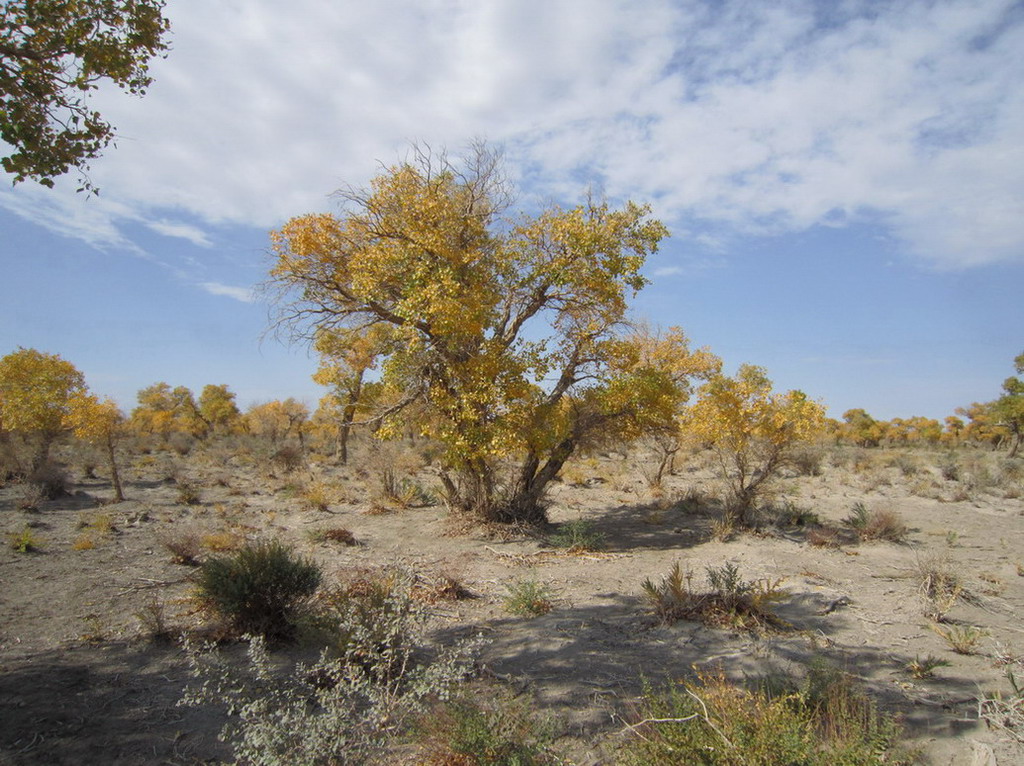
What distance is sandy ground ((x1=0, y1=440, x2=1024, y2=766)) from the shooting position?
170 inches

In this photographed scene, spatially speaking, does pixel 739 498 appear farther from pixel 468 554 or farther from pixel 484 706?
pixel 484 706

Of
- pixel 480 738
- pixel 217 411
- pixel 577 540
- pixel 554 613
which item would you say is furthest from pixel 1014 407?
pixel 217 411

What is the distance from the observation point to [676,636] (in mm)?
6074

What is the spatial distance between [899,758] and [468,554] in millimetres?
7594

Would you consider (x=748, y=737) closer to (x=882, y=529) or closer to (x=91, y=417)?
(x=882, y=529)

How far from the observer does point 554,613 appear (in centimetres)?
707

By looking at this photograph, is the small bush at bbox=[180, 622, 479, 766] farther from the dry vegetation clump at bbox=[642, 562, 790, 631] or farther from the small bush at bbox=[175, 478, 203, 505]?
the small bush at bbox=[175, 478, 203, 505]

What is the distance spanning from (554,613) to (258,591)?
11.3ft

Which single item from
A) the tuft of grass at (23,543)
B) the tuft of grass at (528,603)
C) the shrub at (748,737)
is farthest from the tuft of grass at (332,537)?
the shrub at (748,737)

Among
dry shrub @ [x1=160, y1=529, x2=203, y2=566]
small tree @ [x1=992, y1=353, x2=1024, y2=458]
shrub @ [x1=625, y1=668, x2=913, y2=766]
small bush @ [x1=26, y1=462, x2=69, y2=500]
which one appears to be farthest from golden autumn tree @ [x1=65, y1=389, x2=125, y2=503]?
small tree @ [x1=992, y1=353, x2=1024, y2=458]

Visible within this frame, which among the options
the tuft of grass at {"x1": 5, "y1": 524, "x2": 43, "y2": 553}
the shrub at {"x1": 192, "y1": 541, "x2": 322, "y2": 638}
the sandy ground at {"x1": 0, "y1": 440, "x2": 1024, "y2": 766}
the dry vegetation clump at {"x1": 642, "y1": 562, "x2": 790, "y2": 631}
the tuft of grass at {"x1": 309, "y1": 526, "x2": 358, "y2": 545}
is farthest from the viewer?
the tuft of grass at {"x1": 309, "y1": 526, "x2": 358, "y2": 545}

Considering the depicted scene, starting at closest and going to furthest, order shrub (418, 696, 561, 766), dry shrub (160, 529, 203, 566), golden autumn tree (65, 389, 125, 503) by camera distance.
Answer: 1. shrub (418, 696, 561, 766)
2. dry shrub (160, 529, 203, 566)
3. golden autumn tree (65, 389, 125, 503)

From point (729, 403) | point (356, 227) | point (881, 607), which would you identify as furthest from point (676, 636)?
point (356, 227)

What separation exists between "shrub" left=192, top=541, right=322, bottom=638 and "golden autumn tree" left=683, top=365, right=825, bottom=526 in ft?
27.4
